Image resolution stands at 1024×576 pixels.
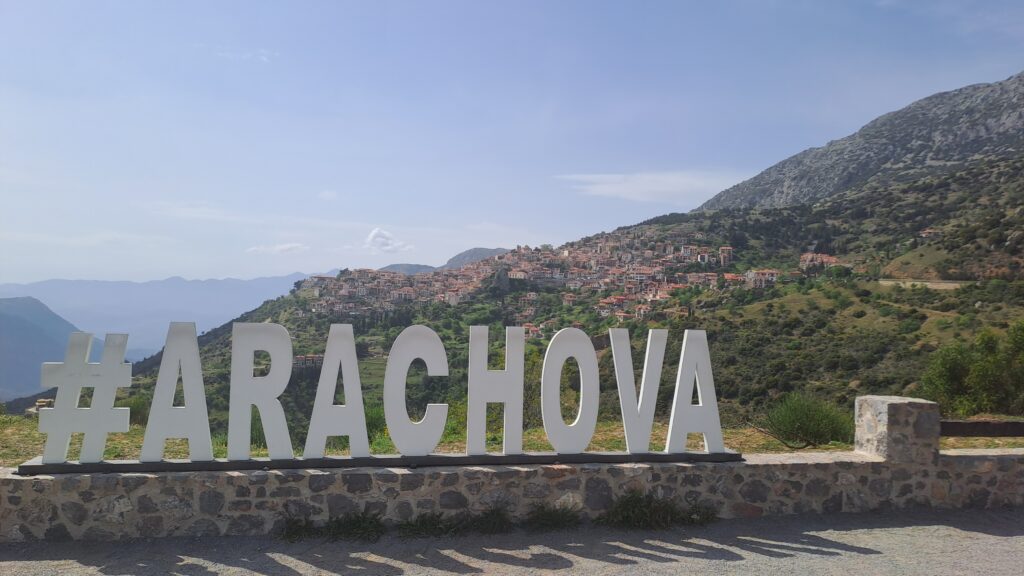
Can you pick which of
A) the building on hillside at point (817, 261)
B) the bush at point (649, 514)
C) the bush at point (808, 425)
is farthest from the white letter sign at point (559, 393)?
the building on hillside at point (817, 261)

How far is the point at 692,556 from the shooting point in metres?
5.90

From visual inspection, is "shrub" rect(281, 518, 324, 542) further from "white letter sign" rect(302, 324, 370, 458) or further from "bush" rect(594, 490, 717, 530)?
"bush" rect(594, 490, 717, 530)

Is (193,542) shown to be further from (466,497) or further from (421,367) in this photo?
(421,367)

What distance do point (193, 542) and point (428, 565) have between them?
7.42 feet

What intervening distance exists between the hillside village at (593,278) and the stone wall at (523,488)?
113 ft

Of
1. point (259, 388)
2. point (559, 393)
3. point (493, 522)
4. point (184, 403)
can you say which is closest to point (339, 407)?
point (259, 388)

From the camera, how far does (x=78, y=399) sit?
6191mm

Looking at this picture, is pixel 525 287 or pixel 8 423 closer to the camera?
pixel 8 423

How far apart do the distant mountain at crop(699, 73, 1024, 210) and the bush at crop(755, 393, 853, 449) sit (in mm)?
65482

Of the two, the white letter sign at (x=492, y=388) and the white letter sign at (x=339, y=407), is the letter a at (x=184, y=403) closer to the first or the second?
the white letter sign at (x=339, y=407)

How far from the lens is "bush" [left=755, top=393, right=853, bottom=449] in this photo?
420 inches

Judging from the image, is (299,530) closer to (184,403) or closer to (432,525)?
(432,525)

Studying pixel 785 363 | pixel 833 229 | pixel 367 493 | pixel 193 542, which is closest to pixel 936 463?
pixel 367 493

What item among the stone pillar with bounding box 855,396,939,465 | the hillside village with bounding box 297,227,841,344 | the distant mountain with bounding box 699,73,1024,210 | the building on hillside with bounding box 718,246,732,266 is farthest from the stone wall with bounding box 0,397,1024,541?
the distant mountain with bounding box 699,73,1024,210
